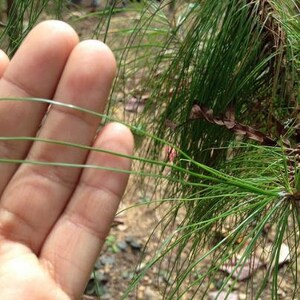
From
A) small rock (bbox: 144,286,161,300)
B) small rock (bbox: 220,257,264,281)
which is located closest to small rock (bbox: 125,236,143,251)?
small rock (bbox: 144,286,161,300)

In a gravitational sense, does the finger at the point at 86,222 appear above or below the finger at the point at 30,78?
below

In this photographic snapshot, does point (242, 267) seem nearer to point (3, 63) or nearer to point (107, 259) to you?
point (3, 63)

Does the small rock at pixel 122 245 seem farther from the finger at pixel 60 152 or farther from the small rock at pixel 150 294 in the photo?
the finger at pixel 60 152

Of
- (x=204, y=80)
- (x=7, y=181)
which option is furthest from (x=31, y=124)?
(x=204, y=80)

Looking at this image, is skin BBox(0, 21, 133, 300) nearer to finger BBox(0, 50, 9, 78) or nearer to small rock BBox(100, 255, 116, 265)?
finger BBox(0, 50, 9, 78)

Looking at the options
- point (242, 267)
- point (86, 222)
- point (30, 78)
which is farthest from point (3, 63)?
point (242, 267)

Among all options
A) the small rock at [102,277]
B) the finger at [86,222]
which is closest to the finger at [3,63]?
the finger at [86,222]

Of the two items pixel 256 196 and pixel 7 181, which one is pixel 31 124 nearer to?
pixel 7 181

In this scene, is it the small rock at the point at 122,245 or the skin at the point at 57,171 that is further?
the small rock at the point at 122,245
